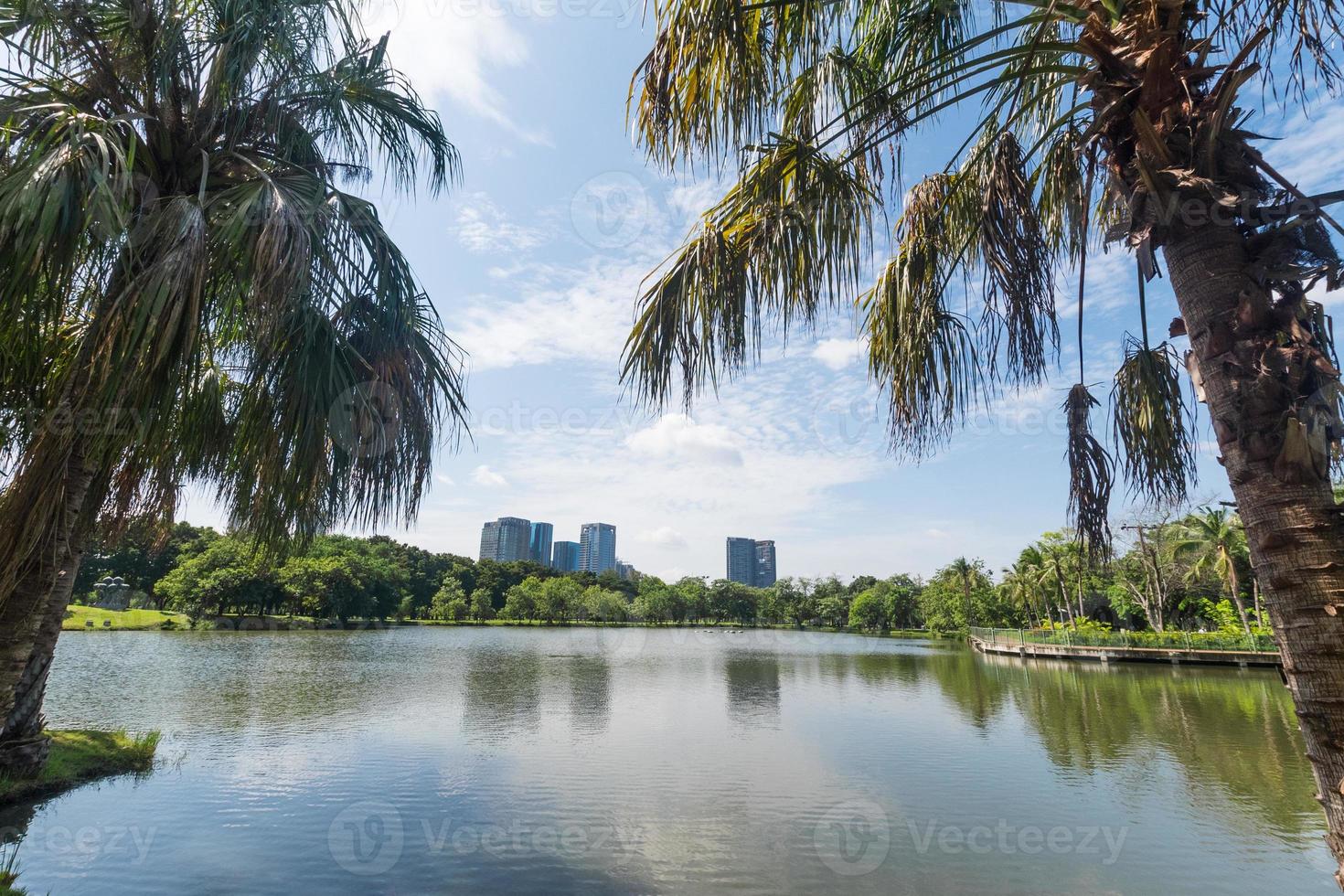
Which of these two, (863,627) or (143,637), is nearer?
(143,637)

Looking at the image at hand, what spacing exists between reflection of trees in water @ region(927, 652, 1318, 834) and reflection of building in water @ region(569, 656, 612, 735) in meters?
10.1

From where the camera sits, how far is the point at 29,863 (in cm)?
697

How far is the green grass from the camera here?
126 ft

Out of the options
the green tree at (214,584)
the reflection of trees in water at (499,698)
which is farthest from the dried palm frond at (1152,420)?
the green tree at (214,584)

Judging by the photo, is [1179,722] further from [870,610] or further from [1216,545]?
[870,610]

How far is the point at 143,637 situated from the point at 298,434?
42.0 metres

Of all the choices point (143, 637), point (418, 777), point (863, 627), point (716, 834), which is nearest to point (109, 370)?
point (716, 834)

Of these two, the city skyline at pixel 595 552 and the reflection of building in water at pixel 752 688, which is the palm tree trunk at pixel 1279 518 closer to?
the reflection of building in water at pixel 752 688

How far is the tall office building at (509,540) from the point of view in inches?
5369

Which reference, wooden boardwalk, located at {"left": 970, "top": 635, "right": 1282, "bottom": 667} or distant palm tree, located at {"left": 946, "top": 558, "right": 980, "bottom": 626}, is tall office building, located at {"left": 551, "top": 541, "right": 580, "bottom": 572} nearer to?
distant palm tree, located at {"left": 946, "top": 558, "right": 980, "bottom": 626}

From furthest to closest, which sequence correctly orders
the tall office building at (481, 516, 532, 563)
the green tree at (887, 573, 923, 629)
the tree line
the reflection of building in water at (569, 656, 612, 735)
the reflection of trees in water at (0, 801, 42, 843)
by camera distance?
the tall office building at (481, 516, 532, 563) < the green tree at (887, 573, 923, 629) < the tree line < the reflection of building in water at (569, 656, 612, 735) < the reflection of trees in water at (0, 801, 42, 843)

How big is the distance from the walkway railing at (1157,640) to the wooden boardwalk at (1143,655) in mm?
198

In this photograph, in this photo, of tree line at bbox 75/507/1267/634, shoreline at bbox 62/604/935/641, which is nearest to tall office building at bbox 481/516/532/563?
tree line at bbox 75/507/1267/634

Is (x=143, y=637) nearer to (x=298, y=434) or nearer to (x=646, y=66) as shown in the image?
(x=298, y=434)
